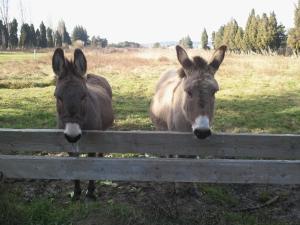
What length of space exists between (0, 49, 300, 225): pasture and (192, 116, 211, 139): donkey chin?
34.1 inches

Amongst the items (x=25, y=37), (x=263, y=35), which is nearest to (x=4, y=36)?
(x=25, y=37)

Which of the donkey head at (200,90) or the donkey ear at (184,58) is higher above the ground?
the donkey ear at (184,58)

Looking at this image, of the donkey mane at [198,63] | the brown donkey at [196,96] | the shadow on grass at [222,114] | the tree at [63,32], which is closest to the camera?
the brown donkey at [196,96]

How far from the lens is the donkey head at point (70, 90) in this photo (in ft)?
15.8

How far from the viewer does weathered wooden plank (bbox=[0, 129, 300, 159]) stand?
13.8 ft

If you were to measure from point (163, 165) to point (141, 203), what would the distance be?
1354 millimetres

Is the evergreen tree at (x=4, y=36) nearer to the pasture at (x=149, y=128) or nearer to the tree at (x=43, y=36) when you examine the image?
the tree at (x=43, y=36)

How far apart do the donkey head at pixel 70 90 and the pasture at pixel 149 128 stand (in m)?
1.03

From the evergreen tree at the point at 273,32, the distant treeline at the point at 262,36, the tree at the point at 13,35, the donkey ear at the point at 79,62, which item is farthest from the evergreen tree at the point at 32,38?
the donkey ear at the point at 79,62

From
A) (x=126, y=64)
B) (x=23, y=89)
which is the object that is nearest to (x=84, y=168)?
(x=23, y=89)

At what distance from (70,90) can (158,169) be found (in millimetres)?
1703

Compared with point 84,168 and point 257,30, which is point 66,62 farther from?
point 257,30

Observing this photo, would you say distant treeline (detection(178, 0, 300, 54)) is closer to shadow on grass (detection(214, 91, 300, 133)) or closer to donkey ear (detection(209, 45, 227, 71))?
shadow on grass (detection(214, 91, 300, 133))

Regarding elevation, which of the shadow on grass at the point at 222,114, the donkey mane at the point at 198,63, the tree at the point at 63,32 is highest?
the tree at the point at 63,32
